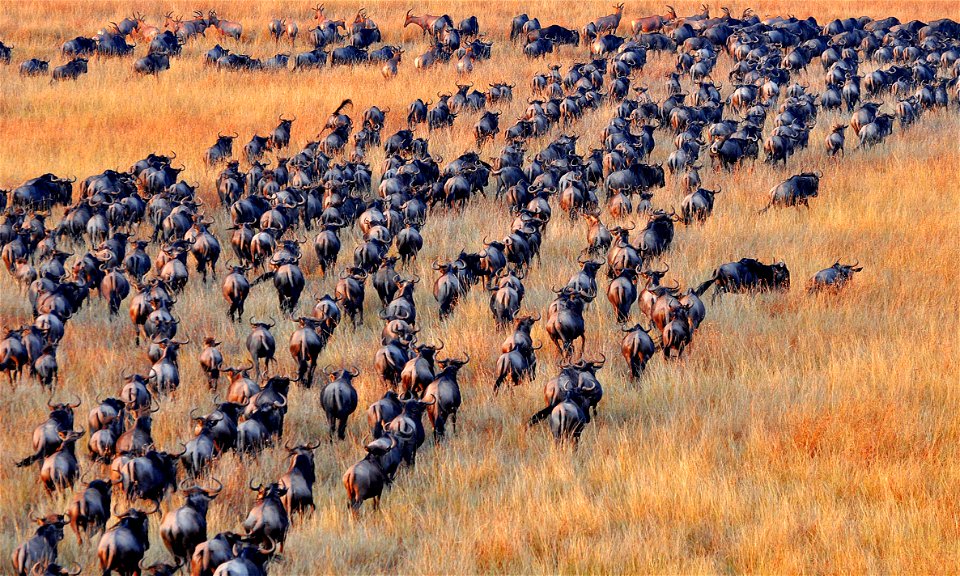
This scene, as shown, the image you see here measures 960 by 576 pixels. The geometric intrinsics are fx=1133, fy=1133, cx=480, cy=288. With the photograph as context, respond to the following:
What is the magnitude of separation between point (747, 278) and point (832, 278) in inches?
37.7

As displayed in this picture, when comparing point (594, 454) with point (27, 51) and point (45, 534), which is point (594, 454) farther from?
point (27, 51)

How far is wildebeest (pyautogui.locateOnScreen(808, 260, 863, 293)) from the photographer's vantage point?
42.7 ft

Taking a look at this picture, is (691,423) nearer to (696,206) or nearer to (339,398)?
(339,398)

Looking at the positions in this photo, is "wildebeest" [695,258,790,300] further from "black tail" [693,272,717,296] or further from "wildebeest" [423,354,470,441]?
"wildebeest" [423,354,470,441]

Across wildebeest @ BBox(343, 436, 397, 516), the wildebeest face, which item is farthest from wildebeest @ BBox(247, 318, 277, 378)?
the wildebeest face

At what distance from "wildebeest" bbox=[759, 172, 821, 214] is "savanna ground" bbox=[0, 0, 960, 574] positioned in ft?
1.02

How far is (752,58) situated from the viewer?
28156 millimetres

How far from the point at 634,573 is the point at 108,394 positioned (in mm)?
5520

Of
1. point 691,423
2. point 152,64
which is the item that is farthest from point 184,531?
point 152,64

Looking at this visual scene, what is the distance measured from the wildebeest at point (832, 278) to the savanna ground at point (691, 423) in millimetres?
209

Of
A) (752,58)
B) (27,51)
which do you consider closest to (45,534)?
(752,58)

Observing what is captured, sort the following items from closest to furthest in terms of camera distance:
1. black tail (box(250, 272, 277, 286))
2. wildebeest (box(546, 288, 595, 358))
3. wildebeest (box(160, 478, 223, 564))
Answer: wildebeest (box(160, 478, 223, 564)) < wildebeest (box(546, 288, 595, 358)) < black tail (box(250, 272, 277, 286))

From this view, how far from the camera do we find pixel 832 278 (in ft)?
43.1

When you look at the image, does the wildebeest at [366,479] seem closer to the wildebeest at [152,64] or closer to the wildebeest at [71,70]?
the wildebeest at [152,64]
